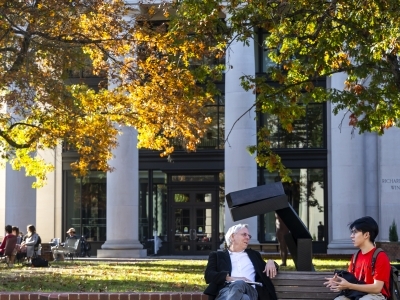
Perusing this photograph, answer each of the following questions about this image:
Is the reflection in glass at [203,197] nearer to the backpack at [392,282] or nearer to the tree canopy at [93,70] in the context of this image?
the tree canopy at [93,70]

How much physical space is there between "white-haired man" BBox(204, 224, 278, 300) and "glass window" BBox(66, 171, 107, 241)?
29310 mm

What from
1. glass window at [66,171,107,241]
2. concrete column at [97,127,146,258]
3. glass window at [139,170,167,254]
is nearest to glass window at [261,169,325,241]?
glass window at [139,170,167,254]

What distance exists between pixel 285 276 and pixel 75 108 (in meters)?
13.5

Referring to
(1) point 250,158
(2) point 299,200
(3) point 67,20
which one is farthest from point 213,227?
(3) point 67,20

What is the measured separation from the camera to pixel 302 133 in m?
37.7

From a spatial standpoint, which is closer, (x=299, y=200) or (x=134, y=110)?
(x=134, y=110)

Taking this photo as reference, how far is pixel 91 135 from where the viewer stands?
23.9 meters

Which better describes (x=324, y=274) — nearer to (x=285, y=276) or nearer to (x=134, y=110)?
(x=285, y=276)

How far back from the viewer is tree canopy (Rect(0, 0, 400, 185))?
1603 cm

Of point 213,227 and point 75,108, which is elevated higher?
point 75,108

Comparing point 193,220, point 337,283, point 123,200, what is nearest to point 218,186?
point 193,220

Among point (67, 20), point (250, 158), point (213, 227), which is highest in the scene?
point (67, 20)

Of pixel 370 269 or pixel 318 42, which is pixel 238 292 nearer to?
pixel 370 269

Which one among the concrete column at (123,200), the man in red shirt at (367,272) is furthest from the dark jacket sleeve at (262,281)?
the concrete column at (123,200)
